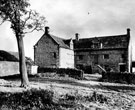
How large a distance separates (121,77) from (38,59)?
23.9 meters

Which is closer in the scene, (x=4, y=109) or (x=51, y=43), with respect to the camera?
(x=4, y=109)

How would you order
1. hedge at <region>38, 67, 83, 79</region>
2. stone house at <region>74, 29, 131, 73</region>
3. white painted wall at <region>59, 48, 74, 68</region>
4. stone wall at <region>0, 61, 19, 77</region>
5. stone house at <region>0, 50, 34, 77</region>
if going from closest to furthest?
hedge at <region>38, 67, 83, 79</region> → stone wall at <region>0, 61, 19, 77</region> → stone house at <region>0, 50, 34, 77</region> → stone house at <region>74, 29, 131, 73</region> → white painted wall at <region>59, 48, 74, 68</region>

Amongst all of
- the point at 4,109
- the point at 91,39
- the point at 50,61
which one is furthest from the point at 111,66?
the point at 4,109

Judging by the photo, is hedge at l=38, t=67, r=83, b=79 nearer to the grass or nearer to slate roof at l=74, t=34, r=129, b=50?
slate roof at l=74, t=34, r=129, b=50

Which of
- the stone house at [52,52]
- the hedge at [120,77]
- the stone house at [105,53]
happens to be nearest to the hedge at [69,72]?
the hedge at [120,77]

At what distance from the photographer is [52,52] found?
4178cm

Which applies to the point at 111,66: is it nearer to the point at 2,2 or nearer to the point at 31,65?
the point at 31,65

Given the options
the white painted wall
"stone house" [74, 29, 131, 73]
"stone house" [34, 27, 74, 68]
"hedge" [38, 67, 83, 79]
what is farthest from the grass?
"stone house" [74, 29, 131, 73]

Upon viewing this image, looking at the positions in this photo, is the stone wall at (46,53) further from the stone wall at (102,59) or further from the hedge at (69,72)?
the hedge at (69,72)

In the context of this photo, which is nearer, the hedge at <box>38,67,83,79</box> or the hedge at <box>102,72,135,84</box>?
the hedge at <box>102,72,135,84</box>

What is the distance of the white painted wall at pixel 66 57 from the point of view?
41594 mm

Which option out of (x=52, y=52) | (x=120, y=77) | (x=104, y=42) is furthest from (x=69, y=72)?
(x=104, y=42)

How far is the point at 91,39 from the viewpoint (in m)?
48.1

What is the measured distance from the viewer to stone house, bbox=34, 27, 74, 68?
4116 cm
